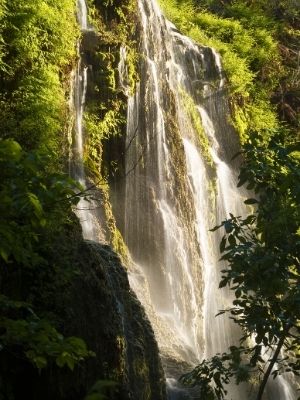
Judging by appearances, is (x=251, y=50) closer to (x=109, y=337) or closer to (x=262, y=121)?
(x=262, y=121)

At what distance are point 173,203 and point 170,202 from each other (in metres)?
0.10

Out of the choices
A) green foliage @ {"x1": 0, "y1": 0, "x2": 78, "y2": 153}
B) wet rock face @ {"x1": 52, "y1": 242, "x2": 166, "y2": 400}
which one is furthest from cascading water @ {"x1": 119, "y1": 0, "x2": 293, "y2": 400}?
wet rock face @ {"x1": 52, "y1": 242, "x2": 166, "y2": 400}

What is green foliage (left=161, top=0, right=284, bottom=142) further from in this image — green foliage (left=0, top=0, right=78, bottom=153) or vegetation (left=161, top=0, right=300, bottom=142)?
green foliage (left=0, top=0, right=78, bottom=153)

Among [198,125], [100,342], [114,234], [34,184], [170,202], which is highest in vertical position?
[198,125]

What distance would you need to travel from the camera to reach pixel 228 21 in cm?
2020

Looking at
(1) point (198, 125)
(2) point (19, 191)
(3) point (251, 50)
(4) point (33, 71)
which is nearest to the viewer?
(2) point (19, 191)

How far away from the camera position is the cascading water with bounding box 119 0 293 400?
1048 cm

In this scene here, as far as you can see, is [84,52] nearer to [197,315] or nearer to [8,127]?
[8,127]

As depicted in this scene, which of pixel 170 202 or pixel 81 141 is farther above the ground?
pixel 81 141

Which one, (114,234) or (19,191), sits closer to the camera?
(19,191)

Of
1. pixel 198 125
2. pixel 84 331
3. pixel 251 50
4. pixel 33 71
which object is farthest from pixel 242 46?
pixel 84 331

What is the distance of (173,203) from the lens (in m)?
11.9

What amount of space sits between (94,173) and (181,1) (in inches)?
518

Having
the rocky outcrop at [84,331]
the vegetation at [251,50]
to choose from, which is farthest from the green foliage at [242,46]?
the rocky outcrop at [84,331]
